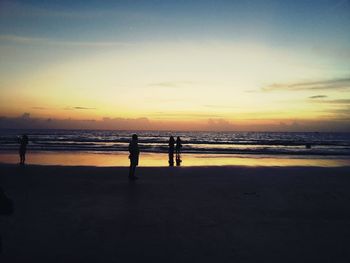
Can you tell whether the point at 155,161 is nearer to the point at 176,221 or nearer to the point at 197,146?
the point at 176,221

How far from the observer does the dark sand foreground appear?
604cm

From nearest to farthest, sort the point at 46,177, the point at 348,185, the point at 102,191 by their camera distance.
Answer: the point at 102,191
the point at 348,185
the point at 46,177

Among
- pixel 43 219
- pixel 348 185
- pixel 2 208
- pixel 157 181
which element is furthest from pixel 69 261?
pixel 348 185

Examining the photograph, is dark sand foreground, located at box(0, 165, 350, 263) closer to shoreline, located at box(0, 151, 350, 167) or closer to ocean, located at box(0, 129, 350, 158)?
shoreline, located at box(0, 151, 350, 167)

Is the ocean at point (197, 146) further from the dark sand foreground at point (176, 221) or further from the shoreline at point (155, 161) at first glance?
the dark sand foreground at point (176, 221)

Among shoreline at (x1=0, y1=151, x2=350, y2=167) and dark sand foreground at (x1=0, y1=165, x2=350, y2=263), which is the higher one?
dark sand foreground at (x1=0, y1=165, x2=350, y2=263)

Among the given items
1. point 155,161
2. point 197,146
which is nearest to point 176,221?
point 155,161

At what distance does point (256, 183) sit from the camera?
14.2 meters

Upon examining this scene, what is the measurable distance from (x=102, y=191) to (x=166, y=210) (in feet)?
12.6

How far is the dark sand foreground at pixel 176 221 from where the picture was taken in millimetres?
6035

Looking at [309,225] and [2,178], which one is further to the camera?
[2,178]

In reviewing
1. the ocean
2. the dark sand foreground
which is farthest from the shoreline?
the dark sand foreground

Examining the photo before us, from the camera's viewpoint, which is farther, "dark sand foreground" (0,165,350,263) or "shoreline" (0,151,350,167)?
"shoreline" (0,151,350,167)

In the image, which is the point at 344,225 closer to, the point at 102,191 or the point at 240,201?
the point at 240,201
